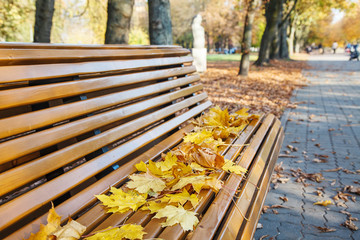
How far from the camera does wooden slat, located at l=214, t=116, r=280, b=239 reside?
1.23 m

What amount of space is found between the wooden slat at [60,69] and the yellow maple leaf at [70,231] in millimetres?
569

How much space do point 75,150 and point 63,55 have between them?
439 millimetres

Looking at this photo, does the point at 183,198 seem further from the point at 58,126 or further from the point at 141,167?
the point at 58,126

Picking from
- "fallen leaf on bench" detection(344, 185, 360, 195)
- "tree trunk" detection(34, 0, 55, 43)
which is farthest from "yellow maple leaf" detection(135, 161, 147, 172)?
"tree trunk" detection(34, 0, 55, 43)

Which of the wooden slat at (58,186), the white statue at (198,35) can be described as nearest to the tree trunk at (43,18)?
the wooden slat at (58,186)

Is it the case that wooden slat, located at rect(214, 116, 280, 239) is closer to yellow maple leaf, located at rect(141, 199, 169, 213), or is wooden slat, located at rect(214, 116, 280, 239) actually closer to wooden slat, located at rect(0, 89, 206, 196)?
yellow maple leaf, located at rect(141, 199, 169, 213)

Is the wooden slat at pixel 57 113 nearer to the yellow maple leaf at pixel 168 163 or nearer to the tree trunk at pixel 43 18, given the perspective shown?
the yellow maple leaf at pixel 168 163

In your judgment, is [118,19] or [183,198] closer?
[183,198]

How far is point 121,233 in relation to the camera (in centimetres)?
111

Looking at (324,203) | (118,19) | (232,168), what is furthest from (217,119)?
(118,19)

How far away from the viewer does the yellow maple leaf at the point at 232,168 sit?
5.51ft

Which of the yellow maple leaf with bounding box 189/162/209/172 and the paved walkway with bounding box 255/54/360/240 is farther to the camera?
the paved walkway with bounding box 255/54/360/240

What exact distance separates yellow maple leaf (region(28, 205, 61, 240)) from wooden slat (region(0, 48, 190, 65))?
1.95ft

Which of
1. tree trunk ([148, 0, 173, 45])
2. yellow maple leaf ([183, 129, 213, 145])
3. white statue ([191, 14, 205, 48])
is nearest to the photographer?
yellow maple leaf ([183, 129, 213, 145])
